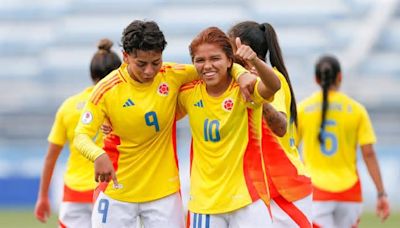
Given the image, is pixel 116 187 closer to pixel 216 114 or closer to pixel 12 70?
pixel 216 114

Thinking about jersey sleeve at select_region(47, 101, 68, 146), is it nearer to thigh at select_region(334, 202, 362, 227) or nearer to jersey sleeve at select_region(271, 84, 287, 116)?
jersey sleeve at select_region(271, 84, 287, 116)

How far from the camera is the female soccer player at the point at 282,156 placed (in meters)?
6.77

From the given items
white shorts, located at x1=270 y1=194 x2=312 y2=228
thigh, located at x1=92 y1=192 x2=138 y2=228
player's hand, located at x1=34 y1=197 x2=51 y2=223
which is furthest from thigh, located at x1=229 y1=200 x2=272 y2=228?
player's hand, located at x1=34 y1=197 x2=51 y2=223

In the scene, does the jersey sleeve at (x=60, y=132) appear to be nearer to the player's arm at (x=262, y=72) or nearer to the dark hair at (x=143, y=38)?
the dark hair at (x=143, y=38)

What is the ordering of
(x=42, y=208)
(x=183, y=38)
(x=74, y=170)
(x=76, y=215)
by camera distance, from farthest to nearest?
(x=183, y=38), (x=42, y=208), (x=74, y=170), (x=76, y=215)

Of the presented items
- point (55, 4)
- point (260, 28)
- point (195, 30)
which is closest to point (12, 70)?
point (55, 4)

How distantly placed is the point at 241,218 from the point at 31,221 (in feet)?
33.5

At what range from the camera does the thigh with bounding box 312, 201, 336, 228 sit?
9492mm

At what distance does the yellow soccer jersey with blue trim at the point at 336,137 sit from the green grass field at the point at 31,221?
548 cm

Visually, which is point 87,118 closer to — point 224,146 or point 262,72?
point 224,146

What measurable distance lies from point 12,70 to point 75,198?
18.7 meters

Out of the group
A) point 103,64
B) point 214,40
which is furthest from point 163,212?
point 103,64

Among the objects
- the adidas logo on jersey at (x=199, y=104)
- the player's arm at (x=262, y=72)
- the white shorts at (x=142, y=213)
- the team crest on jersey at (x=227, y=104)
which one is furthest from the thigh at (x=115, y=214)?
the player's arm at (x=262, y=72)

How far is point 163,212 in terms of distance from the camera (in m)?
6.59
